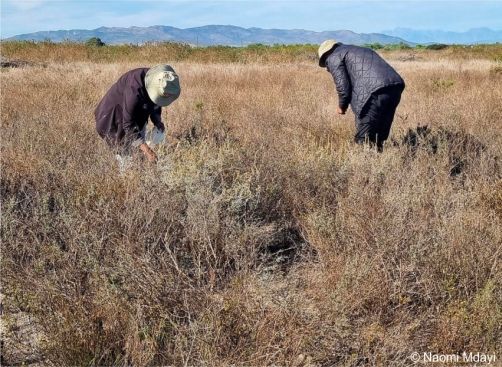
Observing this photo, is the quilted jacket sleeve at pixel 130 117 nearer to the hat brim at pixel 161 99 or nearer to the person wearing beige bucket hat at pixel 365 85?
the hat brim at pixel 161 99

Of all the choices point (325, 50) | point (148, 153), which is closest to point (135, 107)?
point (148, 153)

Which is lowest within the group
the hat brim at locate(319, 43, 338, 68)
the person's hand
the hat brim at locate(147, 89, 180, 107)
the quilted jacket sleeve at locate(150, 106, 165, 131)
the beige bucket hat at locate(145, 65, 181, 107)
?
the person's hand

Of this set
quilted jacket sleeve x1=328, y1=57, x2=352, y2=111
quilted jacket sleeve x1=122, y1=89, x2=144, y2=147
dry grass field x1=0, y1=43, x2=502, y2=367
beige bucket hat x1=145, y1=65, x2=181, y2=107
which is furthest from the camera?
quilted jacket sleeve x1=328, y1=57, x2=352, y2=111

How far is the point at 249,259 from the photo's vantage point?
2562mm

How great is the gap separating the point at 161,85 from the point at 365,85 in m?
1.85

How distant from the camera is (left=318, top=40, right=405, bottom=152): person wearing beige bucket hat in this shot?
4125 mm

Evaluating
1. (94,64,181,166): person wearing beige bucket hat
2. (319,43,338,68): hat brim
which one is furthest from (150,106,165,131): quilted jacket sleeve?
(319,43,338,68): hat brim

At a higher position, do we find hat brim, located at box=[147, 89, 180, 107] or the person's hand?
hat brim, located at box=[147, 89, 180, 107]

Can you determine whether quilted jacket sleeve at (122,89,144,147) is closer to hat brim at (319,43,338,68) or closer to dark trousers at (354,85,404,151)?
hat brim at (319,43,338,68)

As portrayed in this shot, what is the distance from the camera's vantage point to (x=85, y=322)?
6.71 feet

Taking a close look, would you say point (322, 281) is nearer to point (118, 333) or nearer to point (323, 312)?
point (323, 312)

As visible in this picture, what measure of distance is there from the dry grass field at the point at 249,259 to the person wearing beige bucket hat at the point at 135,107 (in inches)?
8.3

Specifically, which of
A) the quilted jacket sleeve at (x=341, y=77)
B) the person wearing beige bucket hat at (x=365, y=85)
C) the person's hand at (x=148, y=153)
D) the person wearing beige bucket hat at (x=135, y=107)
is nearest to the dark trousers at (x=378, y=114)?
the person wearing beige bucket hat at (x=365, y=85)

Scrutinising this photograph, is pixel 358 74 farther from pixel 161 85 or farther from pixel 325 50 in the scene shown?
pixel 161 85
